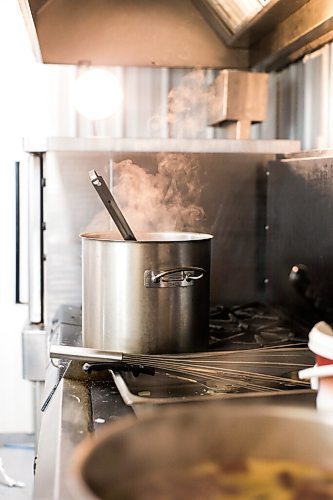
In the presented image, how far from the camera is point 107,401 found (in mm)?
1152

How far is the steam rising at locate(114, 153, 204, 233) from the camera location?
202 centimetres

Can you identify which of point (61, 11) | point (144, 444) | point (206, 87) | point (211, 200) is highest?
point (61, 11)

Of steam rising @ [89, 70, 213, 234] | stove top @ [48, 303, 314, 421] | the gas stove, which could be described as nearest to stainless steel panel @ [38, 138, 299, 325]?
Result: steam rising @ [89, 70, 213, 234]

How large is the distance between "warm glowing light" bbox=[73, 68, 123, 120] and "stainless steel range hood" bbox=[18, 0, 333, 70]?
2.1 inches

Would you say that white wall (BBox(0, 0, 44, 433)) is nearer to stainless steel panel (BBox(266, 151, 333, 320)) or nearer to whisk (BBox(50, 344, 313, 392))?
stainless steel panel (BBox(266, 151, 333, 320))

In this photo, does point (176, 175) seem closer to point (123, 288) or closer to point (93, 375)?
point (123, 288)

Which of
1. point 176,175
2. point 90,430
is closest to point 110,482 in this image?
point 90,430

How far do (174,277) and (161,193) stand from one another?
2.25 ft

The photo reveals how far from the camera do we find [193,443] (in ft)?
2.18

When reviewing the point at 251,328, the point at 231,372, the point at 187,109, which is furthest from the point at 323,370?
the point at 187,109

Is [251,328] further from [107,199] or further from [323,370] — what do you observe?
[323,370]

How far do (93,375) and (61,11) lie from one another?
1665mm

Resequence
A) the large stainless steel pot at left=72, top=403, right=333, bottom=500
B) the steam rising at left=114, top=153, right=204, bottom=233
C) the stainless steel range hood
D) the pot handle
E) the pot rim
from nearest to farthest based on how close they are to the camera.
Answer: the large stainless steel pot at left=72, top=403, right=333, bottom=500
the pot handle
the pot rim
the steam rising at left=114, top=153, right=204, bottom=233
the stainless steel range hood

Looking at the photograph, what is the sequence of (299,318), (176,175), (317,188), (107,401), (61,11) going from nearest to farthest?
(107,401), (317,188), (299,318), (176,175), (61,11)
